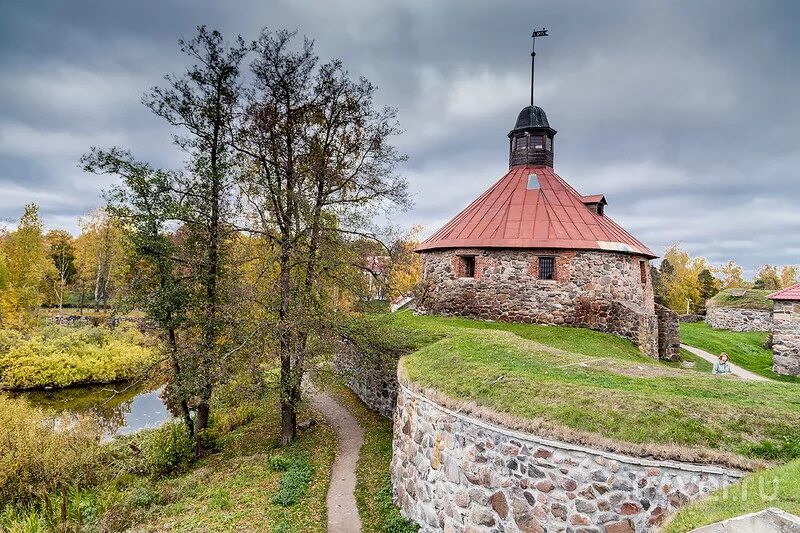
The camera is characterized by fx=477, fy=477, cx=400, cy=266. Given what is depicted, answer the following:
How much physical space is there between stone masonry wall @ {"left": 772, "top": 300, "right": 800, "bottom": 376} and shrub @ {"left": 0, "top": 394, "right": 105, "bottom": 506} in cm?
1974

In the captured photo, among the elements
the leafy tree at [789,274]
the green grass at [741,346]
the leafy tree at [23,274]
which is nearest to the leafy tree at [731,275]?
the leafy tree at [789,274]

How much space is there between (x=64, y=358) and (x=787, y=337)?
30.1m

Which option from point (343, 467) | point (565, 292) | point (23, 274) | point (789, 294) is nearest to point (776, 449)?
point (343, 467)

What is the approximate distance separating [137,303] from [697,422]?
11.9 m

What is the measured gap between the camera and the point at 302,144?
1268 centimetres

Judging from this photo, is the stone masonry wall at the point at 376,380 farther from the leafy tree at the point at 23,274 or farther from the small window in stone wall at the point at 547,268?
the leafy tree at the point at 23,274

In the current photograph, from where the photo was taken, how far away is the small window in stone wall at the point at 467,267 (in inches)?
715

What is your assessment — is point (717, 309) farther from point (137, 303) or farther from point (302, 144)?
point (137, 303)

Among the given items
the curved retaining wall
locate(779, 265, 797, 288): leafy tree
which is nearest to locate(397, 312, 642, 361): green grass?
the curved retaining wall

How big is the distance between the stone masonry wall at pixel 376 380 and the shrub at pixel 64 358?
11864mm

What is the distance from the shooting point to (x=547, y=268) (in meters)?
16.9

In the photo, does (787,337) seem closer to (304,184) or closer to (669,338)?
(669,338)

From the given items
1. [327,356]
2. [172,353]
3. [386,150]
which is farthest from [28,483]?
[386,150]

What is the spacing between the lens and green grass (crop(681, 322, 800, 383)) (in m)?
15.6
